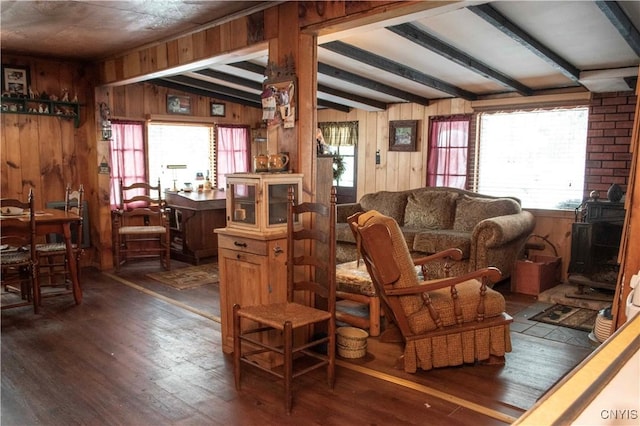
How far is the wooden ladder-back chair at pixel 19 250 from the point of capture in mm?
3986

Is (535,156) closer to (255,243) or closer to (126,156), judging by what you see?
(255,243)

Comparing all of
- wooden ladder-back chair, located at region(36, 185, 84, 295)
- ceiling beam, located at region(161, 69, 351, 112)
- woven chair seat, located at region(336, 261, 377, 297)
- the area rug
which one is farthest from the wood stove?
wooden ladder-back chair, located at region(36, 185, 84, 295)

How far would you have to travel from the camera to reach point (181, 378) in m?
2.91

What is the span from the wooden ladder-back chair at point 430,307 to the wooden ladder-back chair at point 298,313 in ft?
0.87

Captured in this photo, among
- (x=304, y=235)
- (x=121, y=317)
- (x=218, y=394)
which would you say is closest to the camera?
(x=218, y=394)

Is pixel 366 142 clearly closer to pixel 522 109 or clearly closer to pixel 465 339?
pixel 522 109

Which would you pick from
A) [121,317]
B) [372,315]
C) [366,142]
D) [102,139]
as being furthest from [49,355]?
[366,142]

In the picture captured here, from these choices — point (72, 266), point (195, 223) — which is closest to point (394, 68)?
point (195, 223)

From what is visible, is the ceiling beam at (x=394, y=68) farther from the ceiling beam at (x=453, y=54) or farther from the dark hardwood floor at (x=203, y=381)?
the dark hardwood floor at (x=203, y=381)

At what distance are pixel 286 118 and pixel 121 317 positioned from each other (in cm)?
220

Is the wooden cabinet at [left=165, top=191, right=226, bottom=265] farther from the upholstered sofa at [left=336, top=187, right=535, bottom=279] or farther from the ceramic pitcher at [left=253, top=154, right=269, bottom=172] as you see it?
the ceramic pitcher at [left=253, top=154, right=269, bottom=172]

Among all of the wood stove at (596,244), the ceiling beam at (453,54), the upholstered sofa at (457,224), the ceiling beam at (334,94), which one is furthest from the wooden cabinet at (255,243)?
the wood stove at (596,244)

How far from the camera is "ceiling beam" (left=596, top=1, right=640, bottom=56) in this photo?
297 centimetres

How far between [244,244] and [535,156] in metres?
4.03
